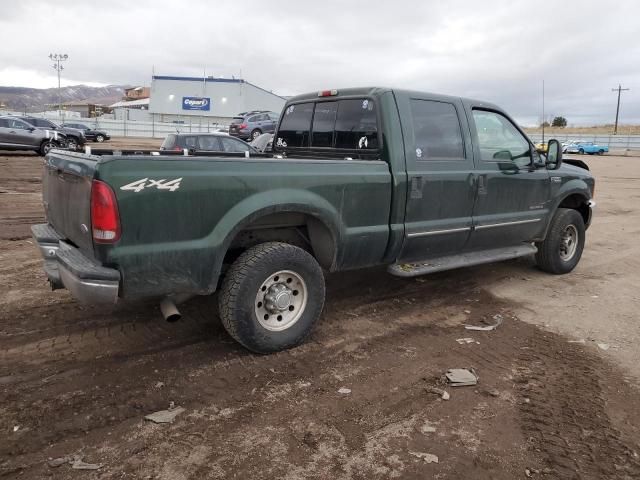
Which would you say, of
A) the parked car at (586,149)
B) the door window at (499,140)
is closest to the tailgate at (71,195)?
the door window at (499,140)

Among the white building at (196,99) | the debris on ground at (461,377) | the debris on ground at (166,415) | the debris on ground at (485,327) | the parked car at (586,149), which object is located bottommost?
the debris on ground at (166,415)

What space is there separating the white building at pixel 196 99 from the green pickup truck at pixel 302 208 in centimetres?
5877

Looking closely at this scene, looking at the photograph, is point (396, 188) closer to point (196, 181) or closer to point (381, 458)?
point (196, 181)

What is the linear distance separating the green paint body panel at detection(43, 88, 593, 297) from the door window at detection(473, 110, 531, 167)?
0.40 feet

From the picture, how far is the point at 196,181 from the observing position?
3.29 meters

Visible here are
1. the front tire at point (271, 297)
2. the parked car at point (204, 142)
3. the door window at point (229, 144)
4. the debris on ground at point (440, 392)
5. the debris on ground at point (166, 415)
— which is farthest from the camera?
the door window at point (229, 144)

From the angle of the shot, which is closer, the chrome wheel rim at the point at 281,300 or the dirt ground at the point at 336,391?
the dirt ground at the point at 336,391

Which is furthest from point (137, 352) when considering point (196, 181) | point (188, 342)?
point (196, 181)

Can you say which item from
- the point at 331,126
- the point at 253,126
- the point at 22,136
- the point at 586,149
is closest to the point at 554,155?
the point at 331,126

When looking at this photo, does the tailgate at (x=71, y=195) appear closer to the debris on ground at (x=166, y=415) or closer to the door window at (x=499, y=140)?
the debris on ground at (x=166, y=415)

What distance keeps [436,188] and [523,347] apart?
1.53m

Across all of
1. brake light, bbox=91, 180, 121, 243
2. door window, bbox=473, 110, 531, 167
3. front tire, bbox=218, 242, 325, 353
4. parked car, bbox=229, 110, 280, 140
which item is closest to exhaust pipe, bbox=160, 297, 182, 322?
front tire, bbox=218, 242, 325, 353

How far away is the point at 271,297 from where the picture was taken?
12.5 feet

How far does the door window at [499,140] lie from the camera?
5152 mm
